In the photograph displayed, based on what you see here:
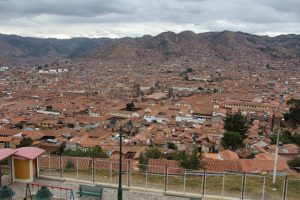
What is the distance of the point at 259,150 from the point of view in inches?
1350

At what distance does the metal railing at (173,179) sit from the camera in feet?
36.3

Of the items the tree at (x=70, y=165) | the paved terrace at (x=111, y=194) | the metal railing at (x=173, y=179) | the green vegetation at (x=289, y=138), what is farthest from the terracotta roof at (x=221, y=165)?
the green vegetation at (x=289, y=138)

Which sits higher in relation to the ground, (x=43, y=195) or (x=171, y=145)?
(x=43, y=195)

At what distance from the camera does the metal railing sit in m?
11.1

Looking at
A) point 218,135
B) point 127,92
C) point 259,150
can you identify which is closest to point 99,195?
point 259,150

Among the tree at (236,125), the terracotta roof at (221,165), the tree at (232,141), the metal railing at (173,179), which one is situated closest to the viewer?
the metal railing at (173,179)

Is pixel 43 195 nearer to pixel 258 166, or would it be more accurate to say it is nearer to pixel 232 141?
pixel 258 166

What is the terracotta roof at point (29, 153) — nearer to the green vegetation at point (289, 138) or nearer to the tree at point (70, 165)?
the tree at point (70, 165)

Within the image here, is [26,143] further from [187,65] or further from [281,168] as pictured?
[187,65]

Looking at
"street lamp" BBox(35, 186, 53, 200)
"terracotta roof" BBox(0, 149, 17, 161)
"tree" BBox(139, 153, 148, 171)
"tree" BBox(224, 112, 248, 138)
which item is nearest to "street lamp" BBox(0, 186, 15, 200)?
"street lamp" BBox(35, 186, 53, 200)

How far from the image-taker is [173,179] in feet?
39.3

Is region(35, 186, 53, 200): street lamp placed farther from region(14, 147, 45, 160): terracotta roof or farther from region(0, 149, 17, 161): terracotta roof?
region(0, 149, 17, 161): terracotta roof

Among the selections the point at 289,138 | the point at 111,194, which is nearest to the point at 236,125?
the point at 289,138

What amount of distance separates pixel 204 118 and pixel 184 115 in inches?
173
